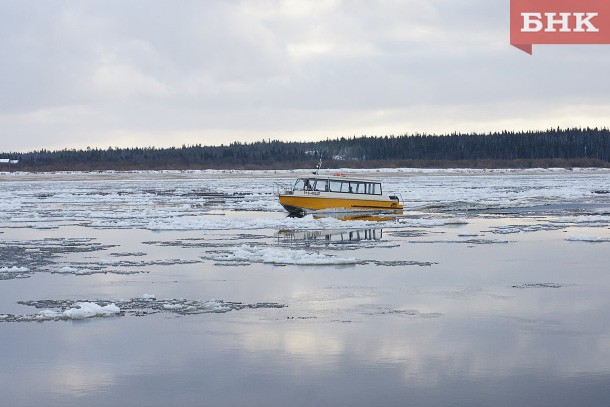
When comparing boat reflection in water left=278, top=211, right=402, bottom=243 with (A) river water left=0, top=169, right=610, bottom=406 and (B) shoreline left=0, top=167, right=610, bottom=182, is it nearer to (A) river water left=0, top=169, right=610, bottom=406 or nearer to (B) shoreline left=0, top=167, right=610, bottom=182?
(A) river water left=0, top=169, right=610, bottom=406

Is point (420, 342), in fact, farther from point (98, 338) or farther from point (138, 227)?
point (138, 227)

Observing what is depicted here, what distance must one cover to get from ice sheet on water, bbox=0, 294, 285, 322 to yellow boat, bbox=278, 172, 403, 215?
1078 inches

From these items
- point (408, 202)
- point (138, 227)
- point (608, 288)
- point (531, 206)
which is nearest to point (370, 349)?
point (608, 288)

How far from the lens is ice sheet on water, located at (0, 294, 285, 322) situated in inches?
615

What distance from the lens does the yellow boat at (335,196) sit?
4497 cm

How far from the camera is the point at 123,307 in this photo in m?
16.5

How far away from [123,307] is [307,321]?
367 centimetres

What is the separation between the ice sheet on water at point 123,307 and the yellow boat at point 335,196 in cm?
2737

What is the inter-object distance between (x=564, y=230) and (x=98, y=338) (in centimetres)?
2334

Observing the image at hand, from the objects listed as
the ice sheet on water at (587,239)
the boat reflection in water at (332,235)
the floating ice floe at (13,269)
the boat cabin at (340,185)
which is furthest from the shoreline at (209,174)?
the floating ice floe at (13,269)

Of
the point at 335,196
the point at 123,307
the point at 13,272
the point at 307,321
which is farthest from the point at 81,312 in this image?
the point at 335,196

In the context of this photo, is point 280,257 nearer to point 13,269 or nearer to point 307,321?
point 13,269

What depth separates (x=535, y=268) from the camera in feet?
71.7

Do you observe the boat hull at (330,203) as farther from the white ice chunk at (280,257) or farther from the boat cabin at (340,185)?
the white ice chunk at (280,257)
